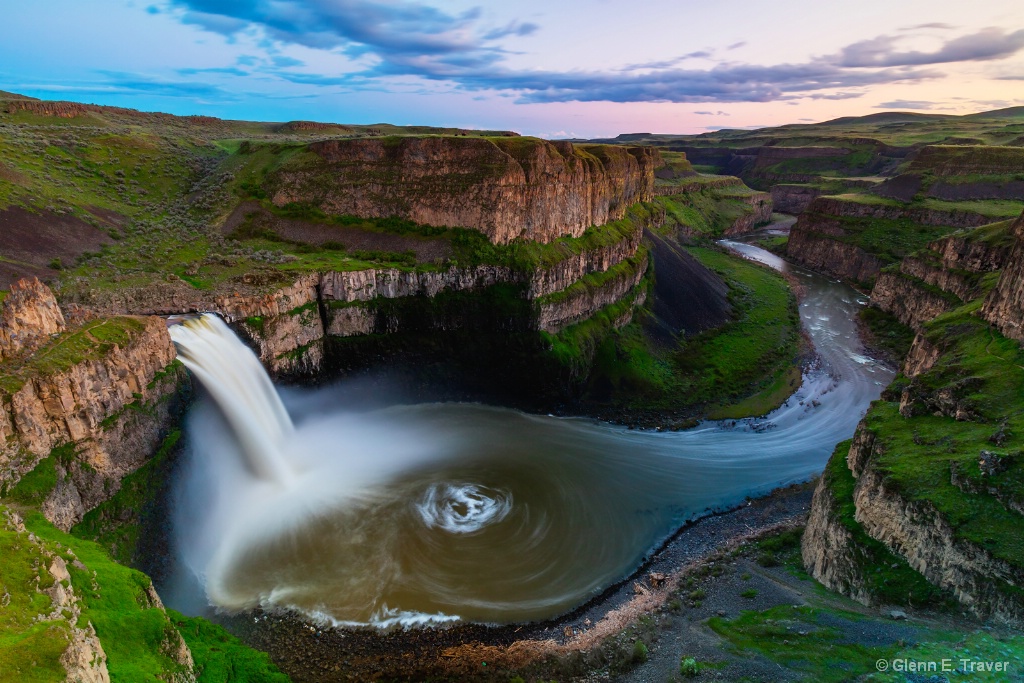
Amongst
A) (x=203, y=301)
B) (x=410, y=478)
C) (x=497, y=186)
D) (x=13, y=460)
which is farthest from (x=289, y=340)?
(x=497, y=186)

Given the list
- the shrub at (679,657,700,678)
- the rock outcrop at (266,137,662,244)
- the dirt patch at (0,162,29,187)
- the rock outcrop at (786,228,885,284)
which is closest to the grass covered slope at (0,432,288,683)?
the shrub at (679,657,700,678)

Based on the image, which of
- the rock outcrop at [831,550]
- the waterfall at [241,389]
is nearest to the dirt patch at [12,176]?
the waterfall at [241,389]

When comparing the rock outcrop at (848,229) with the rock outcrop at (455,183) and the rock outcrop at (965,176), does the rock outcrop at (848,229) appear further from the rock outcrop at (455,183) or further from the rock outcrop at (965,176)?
the rock outcrop at (455,183)

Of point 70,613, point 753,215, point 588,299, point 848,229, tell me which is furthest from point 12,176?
point 753,215

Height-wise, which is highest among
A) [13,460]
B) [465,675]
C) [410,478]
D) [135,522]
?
[13,460]

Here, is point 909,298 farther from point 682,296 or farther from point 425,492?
point 425,492

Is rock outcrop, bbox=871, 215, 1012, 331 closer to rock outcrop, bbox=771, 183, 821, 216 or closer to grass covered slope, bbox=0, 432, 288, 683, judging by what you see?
grass covered slope, bbox=0, 432, 288, 683

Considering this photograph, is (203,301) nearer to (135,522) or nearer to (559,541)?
(135,522)
